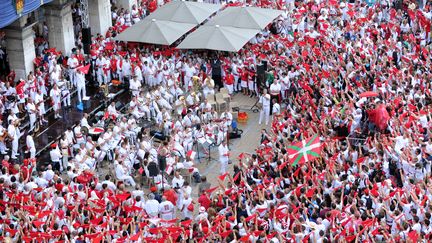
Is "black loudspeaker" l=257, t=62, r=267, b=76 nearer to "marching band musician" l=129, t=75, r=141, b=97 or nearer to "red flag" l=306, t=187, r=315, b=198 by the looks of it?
"marching band musician" l=129, t=75, r=141, b=97

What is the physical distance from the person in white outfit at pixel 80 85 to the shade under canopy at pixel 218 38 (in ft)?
15.8

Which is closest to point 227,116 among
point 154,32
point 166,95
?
point 166,95

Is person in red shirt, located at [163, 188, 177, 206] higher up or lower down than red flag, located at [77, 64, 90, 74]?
lower down

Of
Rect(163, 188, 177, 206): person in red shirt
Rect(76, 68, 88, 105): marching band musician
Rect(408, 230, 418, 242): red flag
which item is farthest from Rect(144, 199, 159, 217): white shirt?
Rect(76, 68, 88, 105): marching band musician

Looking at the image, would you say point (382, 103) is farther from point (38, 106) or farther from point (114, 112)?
point (38, 106)

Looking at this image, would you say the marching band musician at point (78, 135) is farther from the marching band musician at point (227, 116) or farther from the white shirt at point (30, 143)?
the marching band musician at point (227, 116)

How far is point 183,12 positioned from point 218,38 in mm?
3404

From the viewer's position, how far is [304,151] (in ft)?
87.0

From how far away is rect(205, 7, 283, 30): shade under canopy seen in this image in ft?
128

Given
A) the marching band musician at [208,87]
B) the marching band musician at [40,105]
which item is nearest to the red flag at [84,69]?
the marching band musician at [40,105]

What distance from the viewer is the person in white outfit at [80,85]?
34438 millimetres

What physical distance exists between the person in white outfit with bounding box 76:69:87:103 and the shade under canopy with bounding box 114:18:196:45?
13.5 ft

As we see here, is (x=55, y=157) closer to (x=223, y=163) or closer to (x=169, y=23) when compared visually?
(x=223, y=163)

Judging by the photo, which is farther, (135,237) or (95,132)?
(95,132)
